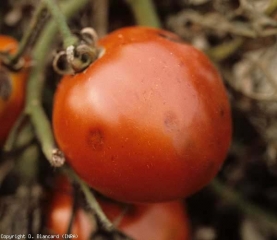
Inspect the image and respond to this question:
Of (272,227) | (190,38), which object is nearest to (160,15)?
(190,38)

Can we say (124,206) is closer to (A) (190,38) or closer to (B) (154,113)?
(B) (154,113)

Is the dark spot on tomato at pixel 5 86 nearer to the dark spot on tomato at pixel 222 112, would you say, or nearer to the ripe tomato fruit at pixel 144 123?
the ripe tomato fruit at pixel 144 123

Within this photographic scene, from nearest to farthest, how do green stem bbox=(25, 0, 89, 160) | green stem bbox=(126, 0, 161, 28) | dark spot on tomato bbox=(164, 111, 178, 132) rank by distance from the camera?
dark spot on tomato bbox=(164, 111, 178, 132) → green stem bbox=(25, 0, 89, 160) → green stem bbox=(126, 0, 161, 28)

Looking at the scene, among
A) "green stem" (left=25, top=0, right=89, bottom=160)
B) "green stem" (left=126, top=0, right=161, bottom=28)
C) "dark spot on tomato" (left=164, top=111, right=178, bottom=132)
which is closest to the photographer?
"dark spot on tomato" (left=164, top=111, right=178, bottom=132)

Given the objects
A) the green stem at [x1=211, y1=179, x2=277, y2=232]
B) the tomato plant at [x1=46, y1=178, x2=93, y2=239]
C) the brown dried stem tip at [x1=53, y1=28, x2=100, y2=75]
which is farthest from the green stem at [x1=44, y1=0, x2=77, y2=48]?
the green stem at [x1=211, y1=179, x2=277, y2=232]

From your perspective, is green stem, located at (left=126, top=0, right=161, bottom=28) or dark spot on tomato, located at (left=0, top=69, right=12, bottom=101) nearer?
dark spot on tomato, located at (left=0, top=69, right=12, bottom=101)

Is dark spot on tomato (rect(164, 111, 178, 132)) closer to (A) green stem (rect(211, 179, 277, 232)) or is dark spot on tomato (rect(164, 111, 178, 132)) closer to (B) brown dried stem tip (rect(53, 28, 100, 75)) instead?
(B) brown dried stem tip (rect(53, 28, 100, 75))

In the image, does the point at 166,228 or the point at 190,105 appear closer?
the point at 190,105

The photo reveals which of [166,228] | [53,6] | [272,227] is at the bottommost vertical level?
[272,227]
